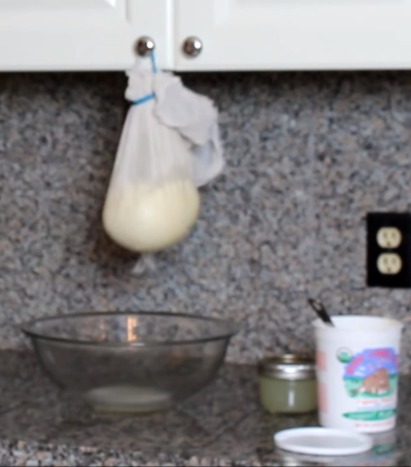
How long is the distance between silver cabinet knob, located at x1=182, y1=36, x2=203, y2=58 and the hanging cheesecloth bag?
69 millimetres

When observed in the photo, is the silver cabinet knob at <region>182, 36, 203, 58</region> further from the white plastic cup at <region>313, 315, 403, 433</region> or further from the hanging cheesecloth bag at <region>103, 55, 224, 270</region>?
the white plastic cup at <region>313, 315, 403, 433</region>

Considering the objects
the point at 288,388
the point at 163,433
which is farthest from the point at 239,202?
the point at 163,433

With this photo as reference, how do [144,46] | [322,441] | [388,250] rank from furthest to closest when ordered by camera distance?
[388,250]
[144,46]
[322,441]

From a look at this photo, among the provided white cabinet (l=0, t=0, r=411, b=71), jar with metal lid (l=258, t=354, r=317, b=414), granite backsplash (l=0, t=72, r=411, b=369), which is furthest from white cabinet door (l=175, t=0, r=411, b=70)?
jar with metal lid (l=258, t=354, r=317, b=414)

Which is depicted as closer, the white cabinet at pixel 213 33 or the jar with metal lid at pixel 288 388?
the white cabinet at pixel 213 33

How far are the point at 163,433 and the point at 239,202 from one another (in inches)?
20.0

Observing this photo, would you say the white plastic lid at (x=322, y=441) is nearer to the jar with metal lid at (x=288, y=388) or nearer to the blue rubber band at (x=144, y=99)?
the jar with metal lid at (x=288, y=388)

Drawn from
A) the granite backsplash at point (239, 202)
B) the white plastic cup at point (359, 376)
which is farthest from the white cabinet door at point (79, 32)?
the white plastic cup at point (359, 376)

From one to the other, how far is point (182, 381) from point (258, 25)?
505 mm

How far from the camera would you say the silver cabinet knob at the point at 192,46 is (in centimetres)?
160

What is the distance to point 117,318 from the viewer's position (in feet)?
6.22

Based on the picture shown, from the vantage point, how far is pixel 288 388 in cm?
168

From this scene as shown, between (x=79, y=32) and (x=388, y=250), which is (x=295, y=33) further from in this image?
(x=388, y=250)

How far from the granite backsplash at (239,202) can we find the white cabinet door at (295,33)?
320 mm
